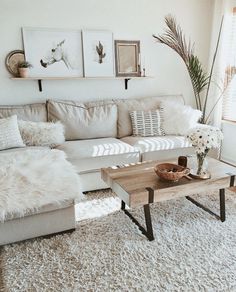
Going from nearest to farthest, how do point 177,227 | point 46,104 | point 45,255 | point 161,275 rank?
point 161,275
point 45,255
point 177,227
point 46,104

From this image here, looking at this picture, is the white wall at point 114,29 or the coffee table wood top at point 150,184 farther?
the white wall at point 114,29

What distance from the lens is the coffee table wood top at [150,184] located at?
1.90 meters

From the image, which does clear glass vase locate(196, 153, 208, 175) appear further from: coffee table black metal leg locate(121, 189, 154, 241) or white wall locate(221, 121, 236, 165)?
Answer: white wall locate(221, 121, 236, 165)

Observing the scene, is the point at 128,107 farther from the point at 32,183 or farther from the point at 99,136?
the point at 32,183

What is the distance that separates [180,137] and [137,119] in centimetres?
57

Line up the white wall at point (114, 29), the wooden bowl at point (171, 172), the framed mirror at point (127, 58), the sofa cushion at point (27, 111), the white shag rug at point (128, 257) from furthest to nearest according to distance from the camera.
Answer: the framed mirror at point (127, 58) < the white wall at point (114, 29) < the sofa cushion at point (27, 111) < the wooden bowl at point (171, 172) < the white shag rug at point (128, 257)

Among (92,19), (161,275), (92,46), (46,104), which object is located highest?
(92,19)

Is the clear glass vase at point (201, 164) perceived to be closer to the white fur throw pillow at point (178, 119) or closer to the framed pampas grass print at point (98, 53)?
the white fur throw pillow at point (178, 119)

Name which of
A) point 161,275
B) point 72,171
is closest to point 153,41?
point 72,171

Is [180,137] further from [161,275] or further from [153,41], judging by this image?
[161,275]

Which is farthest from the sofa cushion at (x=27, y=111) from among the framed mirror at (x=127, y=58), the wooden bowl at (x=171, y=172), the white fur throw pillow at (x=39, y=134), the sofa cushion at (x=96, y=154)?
the wooden bowl at (x=171, y=172)

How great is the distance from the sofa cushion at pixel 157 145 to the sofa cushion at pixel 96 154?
0.37 ft

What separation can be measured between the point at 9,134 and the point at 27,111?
1.48ft

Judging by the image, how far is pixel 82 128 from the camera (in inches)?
125
